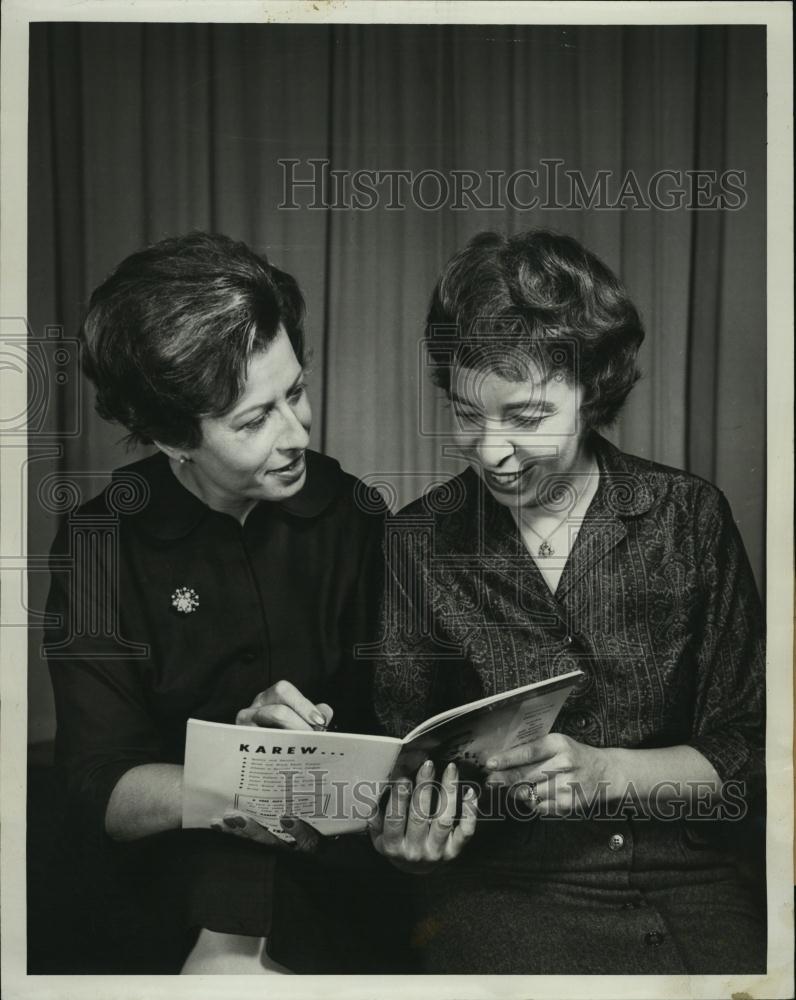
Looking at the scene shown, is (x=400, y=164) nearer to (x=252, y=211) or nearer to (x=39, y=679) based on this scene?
(x=252, y=211)

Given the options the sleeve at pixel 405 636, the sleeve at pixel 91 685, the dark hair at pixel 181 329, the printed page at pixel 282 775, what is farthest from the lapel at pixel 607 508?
the sleeve at pixel 91 685

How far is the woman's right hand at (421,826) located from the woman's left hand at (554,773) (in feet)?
0.25

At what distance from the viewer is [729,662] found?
1.76 m

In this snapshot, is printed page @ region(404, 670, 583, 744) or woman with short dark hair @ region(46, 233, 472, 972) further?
woman with short dark hair @ region(46, 233, 472, 972)

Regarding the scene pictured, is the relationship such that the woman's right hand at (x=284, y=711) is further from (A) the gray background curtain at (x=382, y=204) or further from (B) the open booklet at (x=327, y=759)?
(A) the gray background curtain at (x=382, y=204)

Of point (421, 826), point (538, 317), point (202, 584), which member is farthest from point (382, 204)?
point (421, 826)

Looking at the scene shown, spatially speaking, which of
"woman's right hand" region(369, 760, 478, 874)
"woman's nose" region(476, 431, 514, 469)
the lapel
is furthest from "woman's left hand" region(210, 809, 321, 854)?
"woman's nose" region(476, 431, 514, 469)

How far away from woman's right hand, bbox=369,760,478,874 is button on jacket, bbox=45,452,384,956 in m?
0.15

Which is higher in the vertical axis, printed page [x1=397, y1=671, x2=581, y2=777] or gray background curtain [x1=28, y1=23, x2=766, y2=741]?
gray background curtain [x1=28, y1=23, x2=766, y2=741]

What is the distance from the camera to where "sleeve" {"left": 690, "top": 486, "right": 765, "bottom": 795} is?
1.75 m

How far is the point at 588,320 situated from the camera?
1739 mm

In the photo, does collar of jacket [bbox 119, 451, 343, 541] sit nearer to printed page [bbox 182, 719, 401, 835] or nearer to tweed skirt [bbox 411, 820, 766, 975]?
printed page [bbox 182, 719, 401, 835]

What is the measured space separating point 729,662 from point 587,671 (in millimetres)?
266

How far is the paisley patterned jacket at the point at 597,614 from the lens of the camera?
5.64 feet
